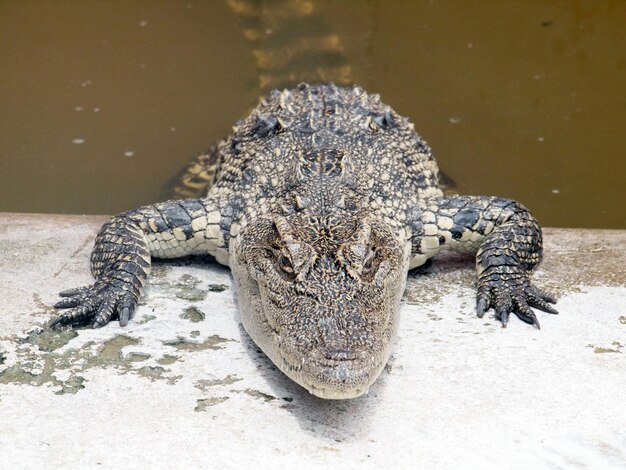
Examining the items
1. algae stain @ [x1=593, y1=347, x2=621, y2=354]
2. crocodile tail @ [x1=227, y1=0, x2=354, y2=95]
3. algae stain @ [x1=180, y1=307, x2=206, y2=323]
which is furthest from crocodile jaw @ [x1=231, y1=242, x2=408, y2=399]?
crocodile tail @ [x1=227, y1=0, x2=354, y2=95]

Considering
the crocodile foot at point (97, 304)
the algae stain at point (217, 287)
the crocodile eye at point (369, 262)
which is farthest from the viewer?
the algae stain at point (217, 287)

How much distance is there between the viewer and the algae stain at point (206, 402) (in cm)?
326

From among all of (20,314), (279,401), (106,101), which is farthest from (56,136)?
(279,401)

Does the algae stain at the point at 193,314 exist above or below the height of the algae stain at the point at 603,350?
below

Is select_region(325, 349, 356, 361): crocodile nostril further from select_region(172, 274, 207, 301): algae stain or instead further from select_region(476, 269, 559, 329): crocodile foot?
select_region(172, 274, 207, 301): algae stain

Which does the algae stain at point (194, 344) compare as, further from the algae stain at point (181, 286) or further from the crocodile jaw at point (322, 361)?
the algae stain at point (181, 286)

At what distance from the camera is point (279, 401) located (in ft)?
10.9

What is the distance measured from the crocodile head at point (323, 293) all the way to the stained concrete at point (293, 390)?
228 millimetres

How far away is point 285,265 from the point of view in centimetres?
349

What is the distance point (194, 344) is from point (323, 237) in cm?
80

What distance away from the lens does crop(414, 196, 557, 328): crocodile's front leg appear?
4.38 metres

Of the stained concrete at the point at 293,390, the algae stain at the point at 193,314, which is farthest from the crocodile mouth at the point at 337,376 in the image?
the algae stain at the point at 193,314

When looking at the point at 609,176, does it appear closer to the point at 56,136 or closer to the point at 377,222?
the point at 377,222

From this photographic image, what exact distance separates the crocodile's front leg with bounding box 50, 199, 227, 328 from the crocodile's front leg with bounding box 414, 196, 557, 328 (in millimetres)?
1192
